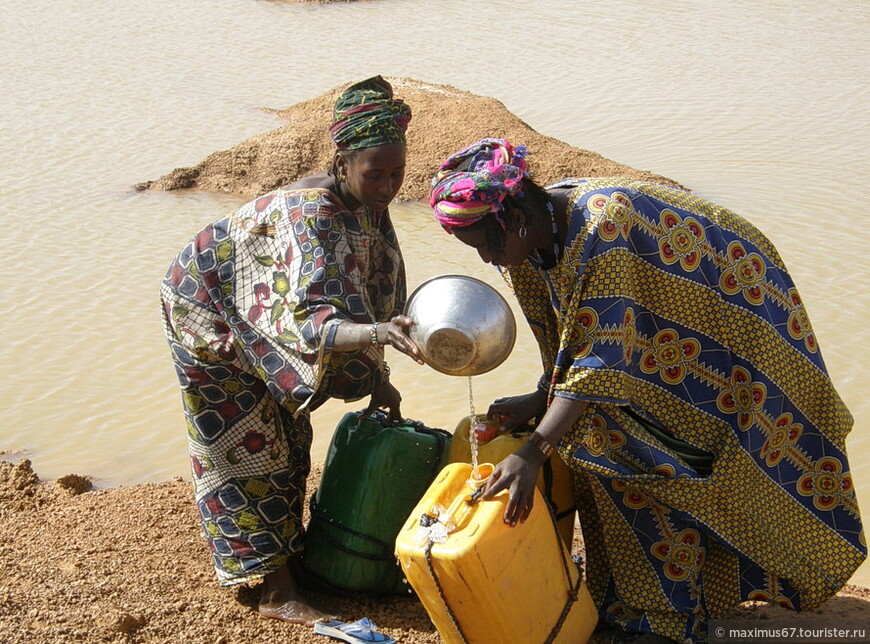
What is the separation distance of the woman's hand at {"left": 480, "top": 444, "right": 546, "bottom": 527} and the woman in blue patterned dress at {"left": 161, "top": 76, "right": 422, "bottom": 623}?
14.9 inches

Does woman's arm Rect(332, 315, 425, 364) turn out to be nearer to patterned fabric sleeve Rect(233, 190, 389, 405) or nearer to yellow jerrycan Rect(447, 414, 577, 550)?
patterned fabric sleeve Rect(233, 190, 389, 405)

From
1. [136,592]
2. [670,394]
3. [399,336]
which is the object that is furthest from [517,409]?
[136,592]

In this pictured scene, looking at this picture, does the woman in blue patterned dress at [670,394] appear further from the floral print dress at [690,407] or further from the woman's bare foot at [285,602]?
the woman's bare foot at [285,602]

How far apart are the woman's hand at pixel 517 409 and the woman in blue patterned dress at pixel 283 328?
0.45 meters

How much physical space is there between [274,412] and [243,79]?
44.4 ft

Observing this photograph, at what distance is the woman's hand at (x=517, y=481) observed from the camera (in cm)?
280

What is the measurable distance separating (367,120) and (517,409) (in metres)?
1.02

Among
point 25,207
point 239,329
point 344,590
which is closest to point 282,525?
point 344,590

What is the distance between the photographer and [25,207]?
10.1 meters

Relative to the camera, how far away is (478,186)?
8.96 feet

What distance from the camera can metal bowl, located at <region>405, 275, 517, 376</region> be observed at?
2836 mm

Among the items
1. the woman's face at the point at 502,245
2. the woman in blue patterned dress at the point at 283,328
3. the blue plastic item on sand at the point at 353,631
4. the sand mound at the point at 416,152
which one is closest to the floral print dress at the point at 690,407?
the woman's face at the point at 502,245

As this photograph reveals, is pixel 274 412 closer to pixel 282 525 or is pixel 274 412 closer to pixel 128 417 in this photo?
pixel 282 525

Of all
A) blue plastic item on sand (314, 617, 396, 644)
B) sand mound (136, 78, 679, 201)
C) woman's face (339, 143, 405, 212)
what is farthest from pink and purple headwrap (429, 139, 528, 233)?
Result: sand mound (136, 78, 679, 201)
